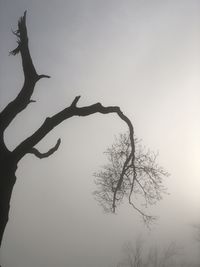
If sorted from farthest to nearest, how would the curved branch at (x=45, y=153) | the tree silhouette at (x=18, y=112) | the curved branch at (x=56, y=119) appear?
the curved branch at (x=45, y=153) < the curved branch at (x=56, y=119) < the tree silhouette at (x=18, y=112)

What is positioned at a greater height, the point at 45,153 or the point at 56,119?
the point at 56,119

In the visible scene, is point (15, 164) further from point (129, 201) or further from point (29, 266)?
point (29, 266)

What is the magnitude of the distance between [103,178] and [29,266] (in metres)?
186

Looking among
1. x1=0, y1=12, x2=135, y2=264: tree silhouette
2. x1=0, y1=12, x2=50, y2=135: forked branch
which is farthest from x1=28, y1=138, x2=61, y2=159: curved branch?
x1=0, y1=12, x2=50, y2=135: forked branch

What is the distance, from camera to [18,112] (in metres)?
8.09

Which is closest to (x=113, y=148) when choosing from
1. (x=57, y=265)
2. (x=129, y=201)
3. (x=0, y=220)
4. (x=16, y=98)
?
(x=129, y=201)

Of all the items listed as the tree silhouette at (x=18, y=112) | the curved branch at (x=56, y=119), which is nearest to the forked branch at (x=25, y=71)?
the tree silhouette at (x=18, y=112)

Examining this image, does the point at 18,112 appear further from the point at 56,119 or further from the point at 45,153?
the point at 45,153

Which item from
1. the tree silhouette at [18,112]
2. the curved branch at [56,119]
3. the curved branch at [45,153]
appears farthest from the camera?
the curved branch at [45,153]

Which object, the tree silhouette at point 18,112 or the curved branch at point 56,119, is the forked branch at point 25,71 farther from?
the curved branch at point 56,119

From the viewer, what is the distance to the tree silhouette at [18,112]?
7.39 meters

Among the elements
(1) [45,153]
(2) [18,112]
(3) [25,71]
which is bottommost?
(1) [45,153]

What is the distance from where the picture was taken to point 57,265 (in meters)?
179

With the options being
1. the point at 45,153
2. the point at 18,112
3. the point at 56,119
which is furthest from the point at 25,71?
the point at 45,153
